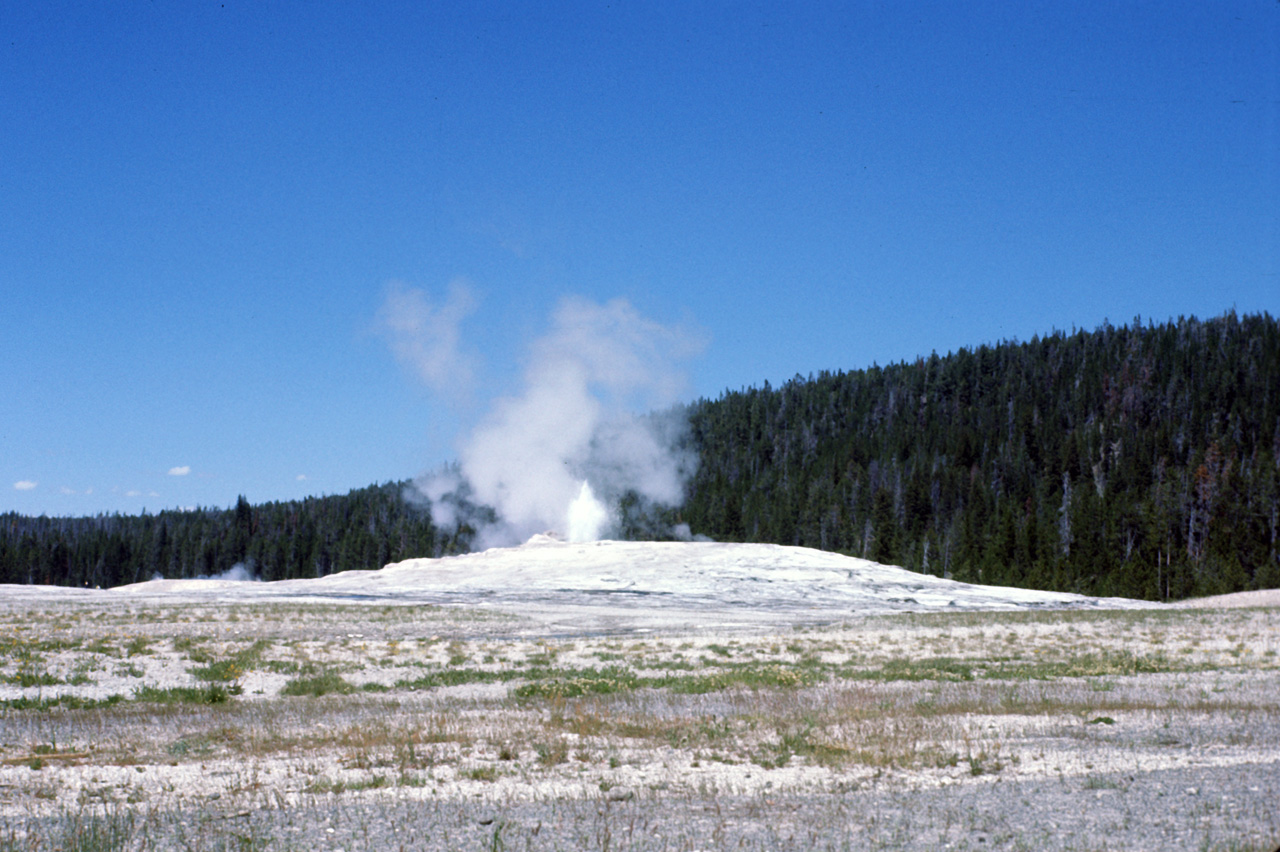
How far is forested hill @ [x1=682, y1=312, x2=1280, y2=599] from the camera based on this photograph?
95.6 meters

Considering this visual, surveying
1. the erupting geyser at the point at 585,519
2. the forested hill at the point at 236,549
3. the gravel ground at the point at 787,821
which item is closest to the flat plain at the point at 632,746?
the gravel ground at the point at 787,821

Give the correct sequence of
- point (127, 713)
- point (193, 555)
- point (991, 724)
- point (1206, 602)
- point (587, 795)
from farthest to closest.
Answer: point (193, 555), point (1206, 602), point (127, 713), point (991, 724), point (587, 795)

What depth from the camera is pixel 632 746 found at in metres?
14.4

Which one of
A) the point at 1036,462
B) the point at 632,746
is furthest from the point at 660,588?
the point at 1036,462

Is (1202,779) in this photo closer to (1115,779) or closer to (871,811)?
(1115,779)

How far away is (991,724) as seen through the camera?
16.0 meters

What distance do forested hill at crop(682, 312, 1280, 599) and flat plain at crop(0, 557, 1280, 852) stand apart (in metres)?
68.2

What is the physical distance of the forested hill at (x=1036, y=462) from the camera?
314 feet

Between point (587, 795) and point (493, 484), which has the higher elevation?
point (493, 484)

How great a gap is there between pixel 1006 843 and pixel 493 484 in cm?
9819

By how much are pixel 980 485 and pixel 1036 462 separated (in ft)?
71.9

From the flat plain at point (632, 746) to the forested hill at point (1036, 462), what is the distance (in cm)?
6819

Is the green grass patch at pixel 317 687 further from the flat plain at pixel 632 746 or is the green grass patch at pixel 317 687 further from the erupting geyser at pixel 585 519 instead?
the erupting geyser at pixel 585 519

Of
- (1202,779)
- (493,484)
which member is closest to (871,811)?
(1202,779)
